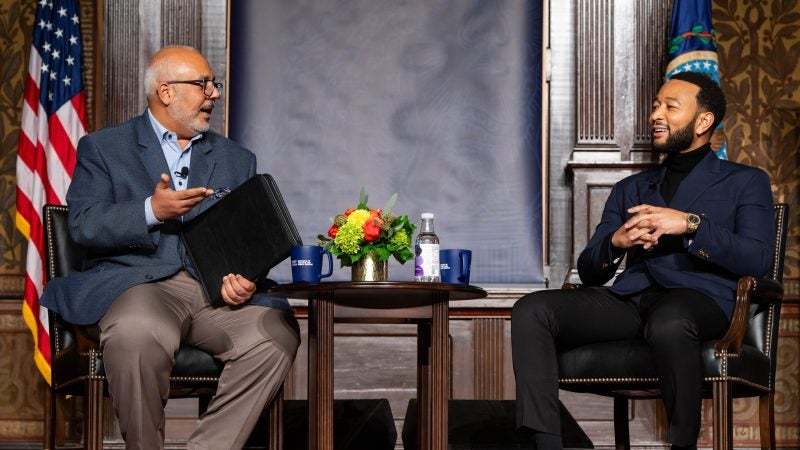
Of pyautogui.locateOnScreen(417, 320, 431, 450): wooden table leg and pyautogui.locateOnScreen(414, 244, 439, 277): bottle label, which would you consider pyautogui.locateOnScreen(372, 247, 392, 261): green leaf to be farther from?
pyautogui.locateOnScreen(417, 320, 431, 450): wooden table leg

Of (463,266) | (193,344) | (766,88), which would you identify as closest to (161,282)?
(193,344)

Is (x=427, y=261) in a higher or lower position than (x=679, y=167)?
lower

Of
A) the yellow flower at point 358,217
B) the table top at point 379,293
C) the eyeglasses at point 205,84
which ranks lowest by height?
the table top at point 379,293

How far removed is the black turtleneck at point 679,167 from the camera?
3492 millimetres

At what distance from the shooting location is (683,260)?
3.32 meters

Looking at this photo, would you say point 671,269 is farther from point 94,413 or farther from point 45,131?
point 45,131

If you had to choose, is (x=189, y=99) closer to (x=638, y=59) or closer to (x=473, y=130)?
(x=473, y=130)

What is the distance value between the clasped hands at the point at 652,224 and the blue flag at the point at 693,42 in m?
1.51

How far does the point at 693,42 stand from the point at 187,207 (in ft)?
8.42

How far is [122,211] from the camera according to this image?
314 centimetres

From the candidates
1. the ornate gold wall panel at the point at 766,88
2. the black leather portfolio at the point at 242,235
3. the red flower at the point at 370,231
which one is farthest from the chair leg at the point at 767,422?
the ornate gold wall panel at the point at 766,88

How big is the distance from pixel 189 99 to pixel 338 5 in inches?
64.7

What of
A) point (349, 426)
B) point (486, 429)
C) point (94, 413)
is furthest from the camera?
point (349, 426)

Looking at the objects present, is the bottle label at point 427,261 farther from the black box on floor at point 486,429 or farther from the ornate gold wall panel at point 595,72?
the ornate gold wall panel at point 595,72
